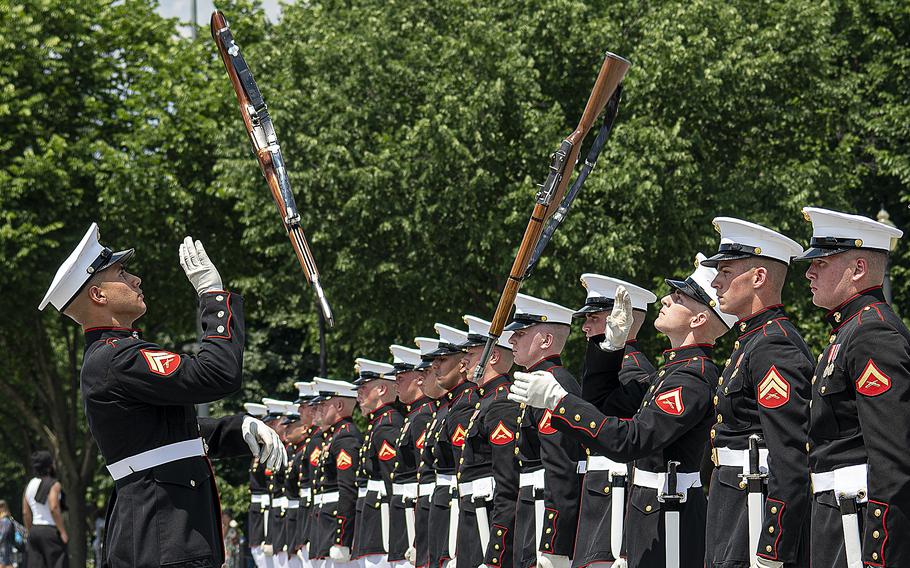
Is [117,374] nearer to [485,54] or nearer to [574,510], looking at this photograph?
[574,510]

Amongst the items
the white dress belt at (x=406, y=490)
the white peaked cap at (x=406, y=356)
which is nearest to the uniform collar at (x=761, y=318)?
the white dress belt at (x=406, y=490)

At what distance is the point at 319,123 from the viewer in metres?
20.7

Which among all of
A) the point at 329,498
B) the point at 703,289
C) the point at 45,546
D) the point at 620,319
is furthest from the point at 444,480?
the point at 45,546

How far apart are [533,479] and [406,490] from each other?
383 centimetres

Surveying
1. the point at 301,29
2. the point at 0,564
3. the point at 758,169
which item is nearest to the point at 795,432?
the point at 758,169

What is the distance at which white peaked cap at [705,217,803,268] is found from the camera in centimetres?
601

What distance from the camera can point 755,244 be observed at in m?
6.04

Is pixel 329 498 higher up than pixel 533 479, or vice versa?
pixel 533 479

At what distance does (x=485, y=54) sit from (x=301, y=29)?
17.3 ft

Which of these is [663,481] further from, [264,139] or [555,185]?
[264,139]

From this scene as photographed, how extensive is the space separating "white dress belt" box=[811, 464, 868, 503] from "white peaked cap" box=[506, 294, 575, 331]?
10.8 feet

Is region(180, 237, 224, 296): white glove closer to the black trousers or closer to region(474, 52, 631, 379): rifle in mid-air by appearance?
region(474, 52, 631, 379): rifle in mid-air

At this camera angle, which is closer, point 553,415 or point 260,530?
point 553,415

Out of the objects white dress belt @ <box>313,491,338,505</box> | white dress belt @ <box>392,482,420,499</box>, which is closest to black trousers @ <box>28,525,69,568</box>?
white dress belt @ <box>313,491,338,505</box>
